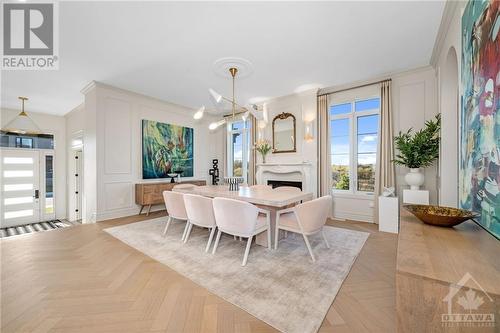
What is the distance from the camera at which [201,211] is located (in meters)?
2.73

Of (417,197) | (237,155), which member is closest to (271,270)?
(417,197)

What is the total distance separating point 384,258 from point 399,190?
1.92 metres

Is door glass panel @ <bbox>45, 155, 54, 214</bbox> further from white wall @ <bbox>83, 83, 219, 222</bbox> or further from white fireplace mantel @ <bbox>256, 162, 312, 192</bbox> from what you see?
white fireplace mantel @ <bbox>256, 162, 312, 192</bbox>

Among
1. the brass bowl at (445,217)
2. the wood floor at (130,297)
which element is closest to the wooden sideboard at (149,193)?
the wood floor at (130,297)

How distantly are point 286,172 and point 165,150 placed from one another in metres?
3.30

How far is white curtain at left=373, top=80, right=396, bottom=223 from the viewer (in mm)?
3865

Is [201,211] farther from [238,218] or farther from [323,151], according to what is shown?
[323,151]

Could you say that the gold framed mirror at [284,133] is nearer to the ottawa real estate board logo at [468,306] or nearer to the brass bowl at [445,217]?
the brass bowl at [445,217]

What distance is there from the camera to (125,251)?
9.18ft

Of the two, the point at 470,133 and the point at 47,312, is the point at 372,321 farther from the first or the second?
the point at 47,312

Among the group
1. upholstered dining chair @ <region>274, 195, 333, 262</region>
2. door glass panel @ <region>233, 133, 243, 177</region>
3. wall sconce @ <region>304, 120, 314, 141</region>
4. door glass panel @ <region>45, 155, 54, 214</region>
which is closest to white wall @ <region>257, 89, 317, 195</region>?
wall sconce @ <region>304, 120, 314, 141</region>

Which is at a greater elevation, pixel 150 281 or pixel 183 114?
pixel 183 114

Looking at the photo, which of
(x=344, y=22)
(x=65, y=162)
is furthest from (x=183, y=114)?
(x=344, y=22)

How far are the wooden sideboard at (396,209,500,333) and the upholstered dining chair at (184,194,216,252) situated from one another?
82.8 inches
